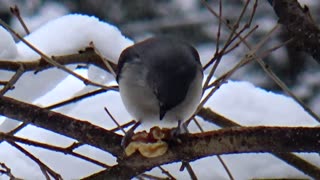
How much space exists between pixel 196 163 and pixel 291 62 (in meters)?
6.99

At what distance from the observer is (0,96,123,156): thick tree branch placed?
6.93 feet

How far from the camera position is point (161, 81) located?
2.37 m

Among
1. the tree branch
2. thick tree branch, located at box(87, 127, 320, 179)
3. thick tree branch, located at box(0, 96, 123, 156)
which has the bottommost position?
thick tree branch, located at box(87, 127, 320, 179)

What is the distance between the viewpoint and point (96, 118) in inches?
117

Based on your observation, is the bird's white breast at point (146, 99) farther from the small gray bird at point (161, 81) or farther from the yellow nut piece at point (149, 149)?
the yellow nut piece at point (149, 149)

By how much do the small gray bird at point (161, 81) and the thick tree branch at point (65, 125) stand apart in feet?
0.88

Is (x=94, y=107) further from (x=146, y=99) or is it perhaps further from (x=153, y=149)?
(x=153, y=149)

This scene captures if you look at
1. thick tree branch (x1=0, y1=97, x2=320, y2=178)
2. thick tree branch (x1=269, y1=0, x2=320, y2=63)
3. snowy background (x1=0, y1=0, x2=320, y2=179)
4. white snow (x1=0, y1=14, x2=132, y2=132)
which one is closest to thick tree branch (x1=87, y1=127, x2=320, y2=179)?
thick tree branch (x1=0, y1=97, x2=320, y2=178)

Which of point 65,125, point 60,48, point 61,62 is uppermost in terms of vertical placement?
point 60,48

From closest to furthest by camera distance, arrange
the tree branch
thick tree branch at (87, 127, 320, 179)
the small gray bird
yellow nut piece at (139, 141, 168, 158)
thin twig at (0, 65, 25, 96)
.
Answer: thick tree branch at (87, 127, 320, 179)
yellow nut piece at (139, 141, 168, 158)
thin twig at (0, 65, 25, 96)
the small gray bird
the tree branch

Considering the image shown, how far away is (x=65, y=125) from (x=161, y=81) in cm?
37

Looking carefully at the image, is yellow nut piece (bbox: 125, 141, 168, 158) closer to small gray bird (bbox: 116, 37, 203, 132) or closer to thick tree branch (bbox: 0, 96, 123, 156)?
thick tree branch (bbox: 0, 96, 123, 156)

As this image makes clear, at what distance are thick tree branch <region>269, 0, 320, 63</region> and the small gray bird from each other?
0.32m

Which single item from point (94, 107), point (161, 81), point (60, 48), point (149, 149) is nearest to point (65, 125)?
point (149, 149)
